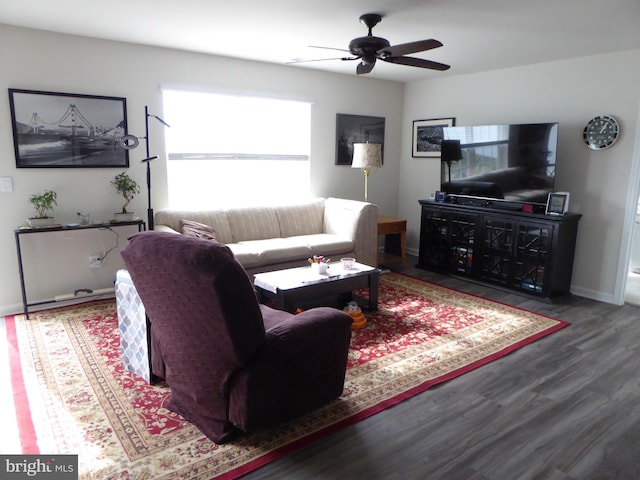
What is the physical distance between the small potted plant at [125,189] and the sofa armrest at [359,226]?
2169mm

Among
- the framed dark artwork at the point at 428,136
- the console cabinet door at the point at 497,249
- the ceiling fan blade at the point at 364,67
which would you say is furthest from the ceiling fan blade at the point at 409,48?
the framed dark artwork at the point at 428,136

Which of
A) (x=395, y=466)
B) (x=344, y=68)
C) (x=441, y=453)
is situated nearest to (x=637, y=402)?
(x=441, y=453)

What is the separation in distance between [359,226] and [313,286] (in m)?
1.57

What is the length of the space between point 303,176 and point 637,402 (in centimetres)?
396

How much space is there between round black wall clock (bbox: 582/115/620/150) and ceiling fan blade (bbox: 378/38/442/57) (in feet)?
7.38

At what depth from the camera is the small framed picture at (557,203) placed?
4188 mm

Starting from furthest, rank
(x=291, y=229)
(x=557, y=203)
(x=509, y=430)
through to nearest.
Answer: (x=291, y=229) → (x=557, y=203) → (x=509, y=430)

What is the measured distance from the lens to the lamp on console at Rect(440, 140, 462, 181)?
16.6 ft

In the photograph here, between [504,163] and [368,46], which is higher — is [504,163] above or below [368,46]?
below

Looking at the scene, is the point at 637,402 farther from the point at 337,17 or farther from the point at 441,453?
the point at 337,17

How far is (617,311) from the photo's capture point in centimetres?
408

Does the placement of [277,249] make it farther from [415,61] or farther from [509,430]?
[509,430]

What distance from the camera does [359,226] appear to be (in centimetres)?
480

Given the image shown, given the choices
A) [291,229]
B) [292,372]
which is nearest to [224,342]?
[292,372]
